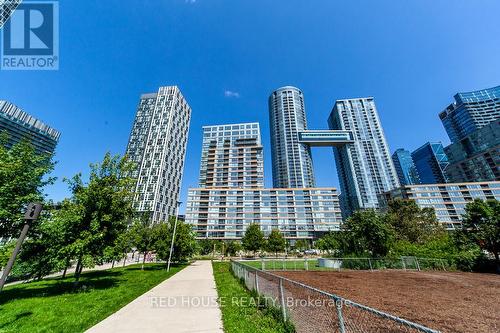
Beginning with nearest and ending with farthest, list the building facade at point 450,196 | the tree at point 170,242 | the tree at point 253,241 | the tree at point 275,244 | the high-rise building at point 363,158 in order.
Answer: the tree at point 170,242
the tree at point 253,241
the tree at point 275,244
the building facade at point 450,196
the high-rise building at point 363,158

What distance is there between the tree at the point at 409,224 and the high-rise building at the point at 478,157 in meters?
95.2

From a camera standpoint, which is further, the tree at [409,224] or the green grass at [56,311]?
the tree at [409,224]

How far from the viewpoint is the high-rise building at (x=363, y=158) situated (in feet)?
401

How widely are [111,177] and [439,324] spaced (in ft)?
50.9

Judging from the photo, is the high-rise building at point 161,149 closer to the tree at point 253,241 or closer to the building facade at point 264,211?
the building facade at point 264,211

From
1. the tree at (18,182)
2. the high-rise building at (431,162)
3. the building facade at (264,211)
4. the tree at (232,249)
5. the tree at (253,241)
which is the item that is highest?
the high-rise building at (431,162)

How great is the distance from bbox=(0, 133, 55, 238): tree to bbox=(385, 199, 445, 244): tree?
49762 millimetres

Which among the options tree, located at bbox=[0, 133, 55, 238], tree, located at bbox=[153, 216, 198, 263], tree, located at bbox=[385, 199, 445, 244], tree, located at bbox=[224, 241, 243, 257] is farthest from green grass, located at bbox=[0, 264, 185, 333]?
tree, located at bbox=[224, 241, 243, 257]

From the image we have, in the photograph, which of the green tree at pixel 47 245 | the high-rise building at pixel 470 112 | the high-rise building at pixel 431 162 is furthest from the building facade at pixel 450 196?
the green tree at pixel 47 245

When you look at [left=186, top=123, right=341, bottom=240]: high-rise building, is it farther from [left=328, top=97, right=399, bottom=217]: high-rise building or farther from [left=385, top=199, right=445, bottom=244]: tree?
[left=328, top=97, right=399, bottom=217]: high-rise building

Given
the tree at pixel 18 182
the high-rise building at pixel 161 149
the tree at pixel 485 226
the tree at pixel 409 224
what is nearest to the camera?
the tree at pixel 18 182

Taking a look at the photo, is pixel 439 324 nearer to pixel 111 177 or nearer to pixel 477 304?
pixel 477 304

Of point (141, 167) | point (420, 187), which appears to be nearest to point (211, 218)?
point (141, 167)

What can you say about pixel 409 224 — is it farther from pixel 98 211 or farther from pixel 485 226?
pixel 98 211
